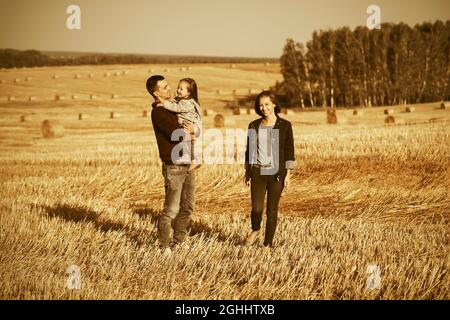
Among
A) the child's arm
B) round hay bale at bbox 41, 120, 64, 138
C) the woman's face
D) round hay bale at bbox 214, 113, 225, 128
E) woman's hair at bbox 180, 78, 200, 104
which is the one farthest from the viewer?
round hay bale at bbox 214, 113, 225, 128

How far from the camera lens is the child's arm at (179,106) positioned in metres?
5.50

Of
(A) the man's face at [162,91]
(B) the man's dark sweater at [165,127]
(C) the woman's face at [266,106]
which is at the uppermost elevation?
(A) the man's face at [162,91]

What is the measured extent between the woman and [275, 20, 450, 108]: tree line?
43.4 metres

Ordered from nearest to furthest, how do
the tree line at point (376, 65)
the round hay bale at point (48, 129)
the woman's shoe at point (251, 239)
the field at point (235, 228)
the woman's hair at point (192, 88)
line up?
the field at point (235, 228) < the woman's hair at point (192, 88) < the woman's shoe at point (251, 239) < the round hay bale at point (48, 129) < the tree line at point (376, 65)

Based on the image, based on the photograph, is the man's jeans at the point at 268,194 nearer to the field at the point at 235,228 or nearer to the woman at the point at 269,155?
the woman at the point at 269,155

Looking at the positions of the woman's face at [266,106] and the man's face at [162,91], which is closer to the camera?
the man's face at [162,91]

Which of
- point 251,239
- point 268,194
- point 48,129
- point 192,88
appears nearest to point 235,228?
point 251,239

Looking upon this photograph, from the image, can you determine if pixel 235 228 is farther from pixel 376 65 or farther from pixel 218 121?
pixel 376 65

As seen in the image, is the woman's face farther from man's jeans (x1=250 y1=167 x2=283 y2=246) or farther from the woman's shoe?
the woman's shoe

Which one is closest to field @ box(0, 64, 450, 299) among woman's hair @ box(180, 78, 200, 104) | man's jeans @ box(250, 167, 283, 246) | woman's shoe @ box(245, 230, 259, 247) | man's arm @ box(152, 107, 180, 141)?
woman's shoe @ box(245, 230, 259, 247)

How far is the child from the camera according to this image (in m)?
5.55

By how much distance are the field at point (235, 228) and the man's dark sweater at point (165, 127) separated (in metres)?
1.05

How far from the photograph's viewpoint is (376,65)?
47531 mm

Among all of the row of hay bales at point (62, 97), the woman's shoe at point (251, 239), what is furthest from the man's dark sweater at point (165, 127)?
the row of hay bales at point (62, 97)
